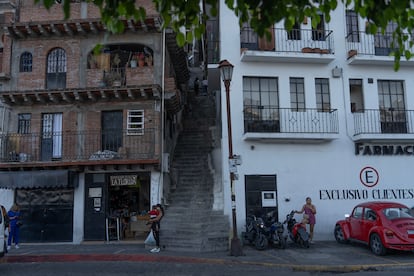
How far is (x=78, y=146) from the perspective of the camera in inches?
689

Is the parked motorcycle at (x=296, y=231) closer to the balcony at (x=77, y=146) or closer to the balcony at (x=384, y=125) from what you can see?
the balcony at (x=384, y=125)

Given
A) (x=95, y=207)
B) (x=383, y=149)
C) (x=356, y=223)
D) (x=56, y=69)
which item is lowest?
(x=356, y=223)

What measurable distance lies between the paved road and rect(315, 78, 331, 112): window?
18.8 ft

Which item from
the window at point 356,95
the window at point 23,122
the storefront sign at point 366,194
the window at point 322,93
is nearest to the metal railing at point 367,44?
the window at point 356,95

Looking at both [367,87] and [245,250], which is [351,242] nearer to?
[245,250]

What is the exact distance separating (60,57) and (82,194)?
6.03m

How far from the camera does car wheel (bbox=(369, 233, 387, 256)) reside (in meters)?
12.6

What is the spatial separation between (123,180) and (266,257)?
7241mm

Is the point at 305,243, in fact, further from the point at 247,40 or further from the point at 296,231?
the point at 247,40

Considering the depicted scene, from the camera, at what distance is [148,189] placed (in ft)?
60.2

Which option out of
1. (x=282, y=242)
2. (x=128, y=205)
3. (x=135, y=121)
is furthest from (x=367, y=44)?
(x=128, y=205)

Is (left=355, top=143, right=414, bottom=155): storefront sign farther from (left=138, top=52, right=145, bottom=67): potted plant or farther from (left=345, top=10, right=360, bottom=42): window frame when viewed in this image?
(left=138, top=52, right=145, bottom=67): potted plant

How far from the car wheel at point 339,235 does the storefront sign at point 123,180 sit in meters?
8.13

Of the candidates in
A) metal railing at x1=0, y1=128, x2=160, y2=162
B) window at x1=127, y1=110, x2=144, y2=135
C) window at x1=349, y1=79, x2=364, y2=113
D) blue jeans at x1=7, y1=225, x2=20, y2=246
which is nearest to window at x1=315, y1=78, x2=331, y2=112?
window at x1=349, y1=79, x2=364, y2=113
